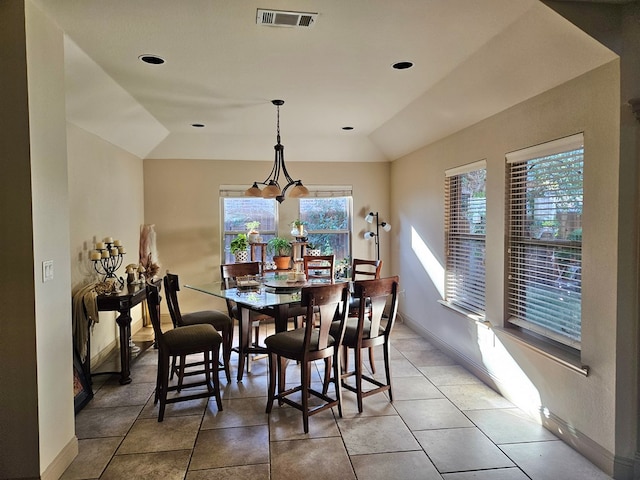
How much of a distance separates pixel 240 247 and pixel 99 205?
6.48ft

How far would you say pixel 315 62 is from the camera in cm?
316

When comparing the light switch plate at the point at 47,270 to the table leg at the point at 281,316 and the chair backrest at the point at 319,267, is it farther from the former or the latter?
the chair backrest at the point at 319,267

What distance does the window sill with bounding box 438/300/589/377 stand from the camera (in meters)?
2.62

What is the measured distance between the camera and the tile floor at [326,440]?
2465mm

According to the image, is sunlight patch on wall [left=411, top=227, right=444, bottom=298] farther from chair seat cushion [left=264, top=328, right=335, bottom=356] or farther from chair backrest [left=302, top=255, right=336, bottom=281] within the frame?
chair seat cushion [left=264, top=328, right=335, bottom=356]

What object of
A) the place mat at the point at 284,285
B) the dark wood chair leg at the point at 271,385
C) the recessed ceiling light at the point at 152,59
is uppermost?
the recessed ceiling light at the point at 152,59

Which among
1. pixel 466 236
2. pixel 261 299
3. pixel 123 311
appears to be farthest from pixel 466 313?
pixel 123 311

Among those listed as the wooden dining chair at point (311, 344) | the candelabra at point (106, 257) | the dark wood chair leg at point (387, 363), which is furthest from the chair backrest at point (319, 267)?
the candelabra at point (106, 257)

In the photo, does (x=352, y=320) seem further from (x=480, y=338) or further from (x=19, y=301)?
(x=19, y=301)

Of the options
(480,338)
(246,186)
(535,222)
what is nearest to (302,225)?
(246,186)

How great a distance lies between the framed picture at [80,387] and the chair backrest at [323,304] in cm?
182

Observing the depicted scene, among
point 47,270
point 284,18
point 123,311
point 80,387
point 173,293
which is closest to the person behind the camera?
point 47,270

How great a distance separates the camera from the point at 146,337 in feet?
17.2

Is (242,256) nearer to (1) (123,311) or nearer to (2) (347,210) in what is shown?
→ (2) (347,210)
